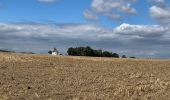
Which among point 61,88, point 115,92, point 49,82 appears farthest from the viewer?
point 49,82

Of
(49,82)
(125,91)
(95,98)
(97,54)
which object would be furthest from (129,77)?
(97,54)

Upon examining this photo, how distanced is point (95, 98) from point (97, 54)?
5549cm

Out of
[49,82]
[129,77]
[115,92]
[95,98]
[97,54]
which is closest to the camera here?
[95,98]

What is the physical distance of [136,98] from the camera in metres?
20.4

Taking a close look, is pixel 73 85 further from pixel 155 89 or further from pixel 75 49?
pixel 75 49

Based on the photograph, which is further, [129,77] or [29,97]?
[129,77]

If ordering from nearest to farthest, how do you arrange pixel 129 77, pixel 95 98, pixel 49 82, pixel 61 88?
pixel 95 98, pixel 61 88, pixel 49 82, pixel 129 77

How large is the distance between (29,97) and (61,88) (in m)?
3.57

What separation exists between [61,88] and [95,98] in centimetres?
Answer: 391

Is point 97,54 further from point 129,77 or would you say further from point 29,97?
point 29,97

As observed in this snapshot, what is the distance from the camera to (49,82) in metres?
26.2

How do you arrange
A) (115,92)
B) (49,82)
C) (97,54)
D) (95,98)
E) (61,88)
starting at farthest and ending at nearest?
(97,54) → (49,82) → (61,88) → (115,92) → (95,98)

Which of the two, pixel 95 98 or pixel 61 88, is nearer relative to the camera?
pixel 95 98

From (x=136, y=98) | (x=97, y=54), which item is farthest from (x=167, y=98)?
(x=97, y=54)
